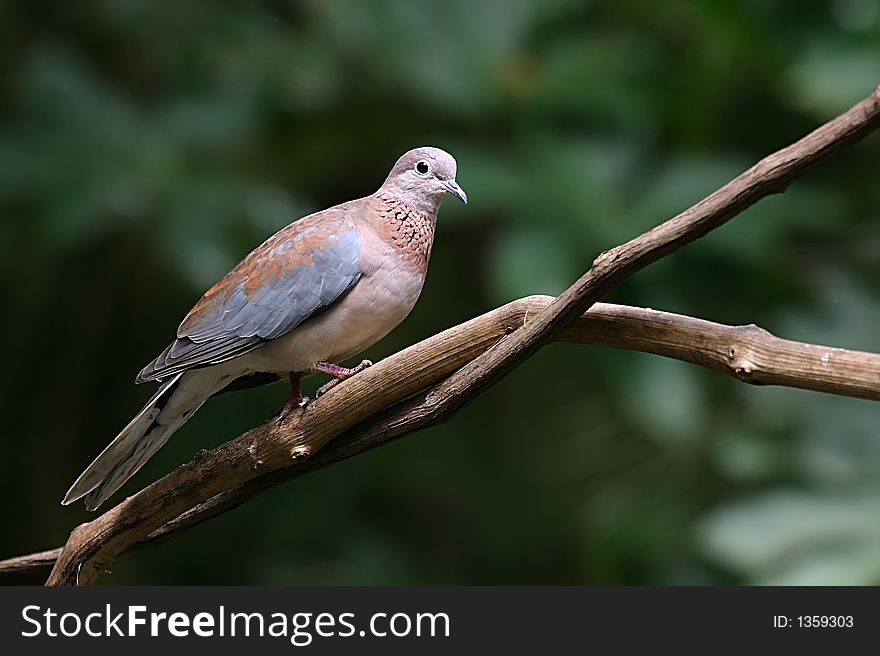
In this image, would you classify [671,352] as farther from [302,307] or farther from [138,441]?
[138,441]

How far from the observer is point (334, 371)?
1.53 m

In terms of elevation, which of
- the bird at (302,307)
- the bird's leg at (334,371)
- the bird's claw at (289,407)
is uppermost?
the bird at (302,307)

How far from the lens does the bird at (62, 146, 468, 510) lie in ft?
5.00

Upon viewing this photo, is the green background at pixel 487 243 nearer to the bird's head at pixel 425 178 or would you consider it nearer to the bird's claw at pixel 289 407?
the bird's head at pixel 425 178

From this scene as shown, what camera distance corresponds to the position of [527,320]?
4.20ft

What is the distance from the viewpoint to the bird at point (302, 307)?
60.0 inches

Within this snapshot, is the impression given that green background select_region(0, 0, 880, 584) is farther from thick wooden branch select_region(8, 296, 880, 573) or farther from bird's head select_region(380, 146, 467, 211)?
thick wooden branch select_region(8, 296, 880, 573)

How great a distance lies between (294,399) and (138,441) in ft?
0.94

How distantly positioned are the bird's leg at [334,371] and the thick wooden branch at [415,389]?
0.06m

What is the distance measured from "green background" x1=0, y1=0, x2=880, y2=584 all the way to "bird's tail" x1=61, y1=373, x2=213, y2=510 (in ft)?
3.61

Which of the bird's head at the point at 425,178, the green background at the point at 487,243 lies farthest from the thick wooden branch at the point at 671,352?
the green background at the point at 487,243

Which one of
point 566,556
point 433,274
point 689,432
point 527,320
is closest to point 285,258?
point 527,320

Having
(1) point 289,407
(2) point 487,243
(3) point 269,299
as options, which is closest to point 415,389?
(1) point 289,407

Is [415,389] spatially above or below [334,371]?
below
